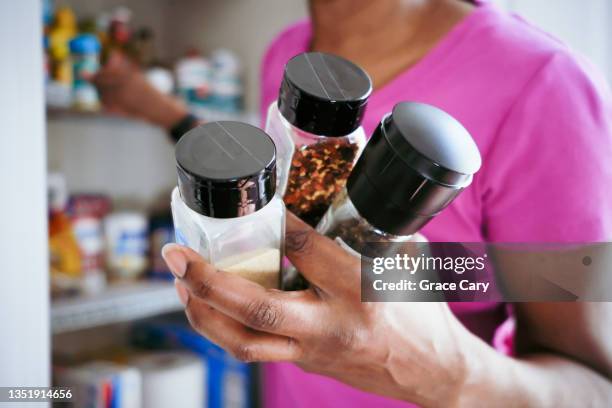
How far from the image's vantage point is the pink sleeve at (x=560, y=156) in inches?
15.5

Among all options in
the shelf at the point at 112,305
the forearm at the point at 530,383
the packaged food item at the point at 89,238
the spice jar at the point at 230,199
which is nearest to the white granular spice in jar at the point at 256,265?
the spice jar at the point at 230,199

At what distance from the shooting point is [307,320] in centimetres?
29

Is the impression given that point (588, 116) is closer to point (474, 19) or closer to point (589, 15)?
point (474, 19)

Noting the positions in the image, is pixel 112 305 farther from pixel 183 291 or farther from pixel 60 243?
pixel 183 291

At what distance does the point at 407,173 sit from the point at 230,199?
0.32ft

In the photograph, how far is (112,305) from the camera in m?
0.82

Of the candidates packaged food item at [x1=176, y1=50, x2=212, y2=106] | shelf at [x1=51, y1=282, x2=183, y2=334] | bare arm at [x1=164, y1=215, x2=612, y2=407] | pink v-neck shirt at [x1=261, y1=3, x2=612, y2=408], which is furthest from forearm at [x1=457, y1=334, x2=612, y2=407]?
packaged food item at [x1=176, y1=50, x2=212, y2=106]

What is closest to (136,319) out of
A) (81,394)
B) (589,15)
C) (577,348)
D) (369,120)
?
(81,394)

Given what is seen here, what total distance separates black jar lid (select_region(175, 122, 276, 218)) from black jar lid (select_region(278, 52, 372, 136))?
0.10 feet

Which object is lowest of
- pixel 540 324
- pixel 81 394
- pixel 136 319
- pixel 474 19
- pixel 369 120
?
pixel 136 319

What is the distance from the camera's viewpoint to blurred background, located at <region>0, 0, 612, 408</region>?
517mm

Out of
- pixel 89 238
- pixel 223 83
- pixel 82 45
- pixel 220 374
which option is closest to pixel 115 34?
pixel 82 45

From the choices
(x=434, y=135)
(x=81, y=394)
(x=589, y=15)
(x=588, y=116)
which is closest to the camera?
(x=434, y=135)

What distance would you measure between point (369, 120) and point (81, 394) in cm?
65
